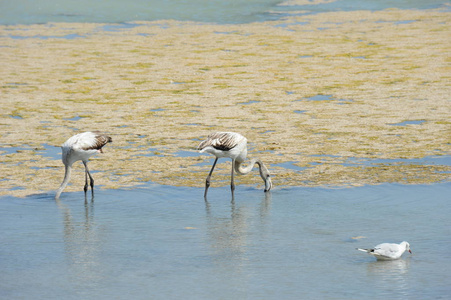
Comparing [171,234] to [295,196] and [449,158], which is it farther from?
[449,158]

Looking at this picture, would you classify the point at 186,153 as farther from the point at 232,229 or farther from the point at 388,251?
the point at 388,251

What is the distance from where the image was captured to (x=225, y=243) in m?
7.53

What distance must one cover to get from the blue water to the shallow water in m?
16.9

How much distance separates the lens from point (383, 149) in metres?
11.3

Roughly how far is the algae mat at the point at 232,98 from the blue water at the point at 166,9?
1.83 metres

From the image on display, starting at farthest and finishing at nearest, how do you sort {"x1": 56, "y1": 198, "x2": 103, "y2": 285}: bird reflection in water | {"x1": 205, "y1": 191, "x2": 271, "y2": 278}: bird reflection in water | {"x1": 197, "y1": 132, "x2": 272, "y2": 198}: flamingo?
{"x1": 197, "y1": 132, "x2": 272, "y2": 198}: flamingo
{"x1": 205, "y1": 191, "x2": 271, "y2": 278}: bird reflection in water
{"x1": 56, "y1": 198, "x2": 103, "y2": 285}: bird reflection in water

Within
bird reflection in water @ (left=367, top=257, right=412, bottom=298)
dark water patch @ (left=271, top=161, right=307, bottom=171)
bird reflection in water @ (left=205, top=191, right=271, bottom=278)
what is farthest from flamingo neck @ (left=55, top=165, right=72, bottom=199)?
bird reflection in water @ (left=367, top=257, right=412, bottom=298)

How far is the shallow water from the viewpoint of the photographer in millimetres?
6254

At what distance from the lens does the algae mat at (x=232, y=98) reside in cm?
1061

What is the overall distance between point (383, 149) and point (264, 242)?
431 centimetres

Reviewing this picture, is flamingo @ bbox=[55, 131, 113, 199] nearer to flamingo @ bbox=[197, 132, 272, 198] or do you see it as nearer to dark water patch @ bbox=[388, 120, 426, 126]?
flamingo @ bbox=[197, 132, 272, 198]

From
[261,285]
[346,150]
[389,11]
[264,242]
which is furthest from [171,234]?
[389,11]

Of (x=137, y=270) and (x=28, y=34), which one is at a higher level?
(x=28, y=34)

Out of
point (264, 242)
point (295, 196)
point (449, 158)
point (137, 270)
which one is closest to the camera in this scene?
point (137, 270)
